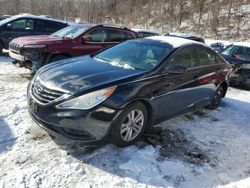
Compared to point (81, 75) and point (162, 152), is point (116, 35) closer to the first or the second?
point (81, 75)

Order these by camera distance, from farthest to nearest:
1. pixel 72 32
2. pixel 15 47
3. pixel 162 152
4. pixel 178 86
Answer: pixel 72 32, pixel 15 47, pixel 178 86, pixel 162 152

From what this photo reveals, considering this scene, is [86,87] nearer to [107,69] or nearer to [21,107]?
[107,69]

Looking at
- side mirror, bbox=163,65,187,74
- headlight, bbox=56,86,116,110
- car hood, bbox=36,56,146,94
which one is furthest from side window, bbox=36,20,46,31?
headlight, bbox=56,86,116,110

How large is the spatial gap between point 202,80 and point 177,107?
97 centimetres

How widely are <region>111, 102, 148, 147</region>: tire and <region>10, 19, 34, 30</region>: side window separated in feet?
28.0

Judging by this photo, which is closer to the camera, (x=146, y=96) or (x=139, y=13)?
(x=146, y=96)

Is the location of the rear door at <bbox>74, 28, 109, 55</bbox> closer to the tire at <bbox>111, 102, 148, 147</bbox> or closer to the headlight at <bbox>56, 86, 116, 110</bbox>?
the tire at <bbox>111, 102, 148, 147</bbox>

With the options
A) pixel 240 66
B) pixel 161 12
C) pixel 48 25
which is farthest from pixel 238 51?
pixel 161 12

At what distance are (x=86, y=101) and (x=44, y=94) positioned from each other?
2.10ft

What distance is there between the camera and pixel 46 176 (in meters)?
3.58

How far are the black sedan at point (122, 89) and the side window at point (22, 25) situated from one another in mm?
6813

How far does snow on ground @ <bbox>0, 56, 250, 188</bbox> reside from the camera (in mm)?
3629

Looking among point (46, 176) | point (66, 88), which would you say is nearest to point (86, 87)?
point (66, 88)

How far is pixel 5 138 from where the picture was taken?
438 cm
